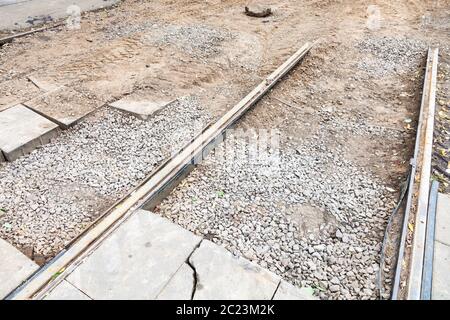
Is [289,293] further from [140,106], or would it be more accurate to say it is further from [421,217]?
[140,106]

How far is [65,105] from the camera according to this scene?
5.18 metres

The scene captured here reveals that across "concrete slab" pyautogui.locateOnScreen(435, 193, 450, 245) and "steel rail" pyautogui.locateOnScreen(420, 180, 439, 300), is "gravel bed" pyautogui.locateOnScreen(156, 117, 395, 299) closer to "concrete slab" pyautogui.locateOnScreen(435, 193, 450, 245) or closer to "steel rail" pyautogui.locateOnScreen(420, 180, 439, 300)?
"steel rail" pyautogui.locateOnScreen(420, 180, 439, 300)

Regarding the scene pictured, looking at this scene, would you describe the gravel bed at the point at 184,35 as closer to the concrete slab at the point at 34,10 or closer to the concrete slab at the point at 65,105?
the concrete slab at the point at 34,10

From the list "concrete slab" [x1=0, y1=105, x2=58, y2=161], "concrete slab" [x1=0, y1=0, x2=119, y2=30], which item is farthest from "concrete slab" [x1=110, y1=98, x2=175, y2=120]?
"concrete slab" [x1=0, y1=0, x2=119, y2=30]

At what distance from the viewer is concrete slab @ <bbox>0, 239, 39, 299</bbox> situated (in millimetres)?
2797

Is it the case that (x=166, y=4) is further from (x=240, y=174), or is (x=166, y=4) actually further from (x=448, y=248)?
(x=448, y=248)

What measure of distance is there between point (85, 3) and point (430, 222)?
35.0 feet

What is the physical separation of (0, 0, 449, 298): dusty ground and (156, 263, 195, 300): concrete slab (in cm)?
109

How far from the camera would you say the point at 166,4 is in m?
10.1

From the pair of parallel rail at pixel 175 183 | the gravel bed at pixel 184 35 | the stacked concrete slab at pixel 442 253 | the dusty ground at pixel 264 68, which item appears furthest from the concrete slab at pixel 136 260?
the gravel bed at pixel 184 35

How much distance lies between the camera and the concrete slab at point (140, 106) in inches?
197

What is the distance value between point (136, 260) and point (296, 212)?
1.77 metres

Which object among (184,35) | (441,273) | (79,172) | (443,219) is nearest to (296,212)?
(441,273)
